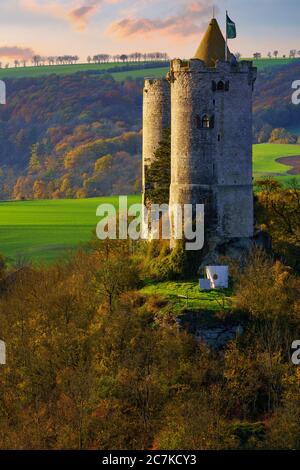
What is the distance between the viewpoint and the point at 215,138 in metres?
52.5

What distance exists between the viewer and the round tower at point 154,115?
6044 centimetres

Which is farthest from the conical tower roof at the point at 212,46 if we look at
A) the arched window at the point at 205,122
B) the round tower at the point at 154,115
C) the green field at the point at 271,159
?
the green field at the point at 271,159

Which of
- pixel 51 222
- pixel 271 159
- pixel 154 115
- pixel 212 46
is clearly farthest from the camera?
pixel 271 159

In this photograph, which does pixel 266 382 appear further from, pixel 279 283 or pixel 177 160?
pixel 177 160

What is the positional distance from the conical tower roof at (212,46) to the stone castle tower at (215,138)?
2.0 inches

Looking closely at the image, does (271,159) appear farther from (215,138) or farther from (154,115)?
(215,138)

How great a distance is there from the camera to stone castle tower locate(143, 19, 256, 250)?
52312 millimetres

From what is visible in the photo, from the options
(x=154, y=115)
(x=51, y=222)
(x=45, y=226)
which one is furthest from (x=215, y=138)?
(x=51, y=222)

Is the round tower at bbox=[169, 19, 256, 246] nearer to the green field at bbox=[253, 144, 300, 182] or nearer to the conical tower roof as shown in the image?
the conical tower roof

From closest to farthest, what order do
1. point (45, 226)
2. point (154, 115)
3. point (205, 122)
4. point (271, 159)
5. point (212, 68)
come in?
point (212, 68)
point (205, 122)
point (154, 115)
point (45, 226)
point (271, 159)

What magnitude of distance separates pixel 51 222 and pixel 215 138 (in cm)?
6340

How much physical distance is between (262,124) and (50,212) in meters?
70.8

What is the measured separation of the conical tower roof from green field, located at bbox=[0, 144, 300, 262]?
34436mm
